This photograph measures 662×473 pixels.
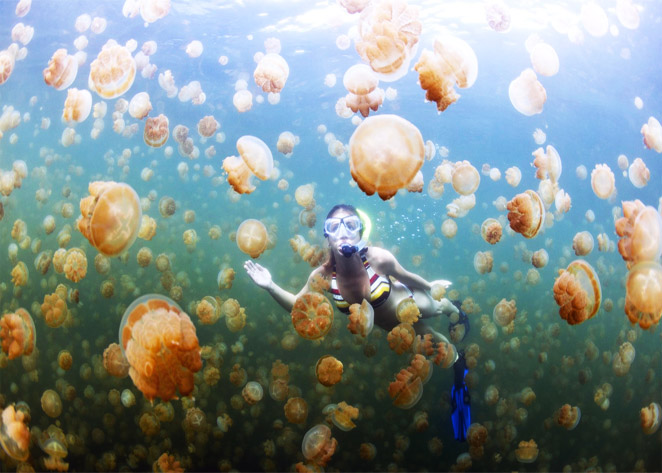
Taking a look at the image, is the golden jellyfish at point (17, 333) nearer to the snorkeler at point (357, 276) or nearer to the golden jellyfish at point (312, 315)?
the snorkeler at point (357, 276)

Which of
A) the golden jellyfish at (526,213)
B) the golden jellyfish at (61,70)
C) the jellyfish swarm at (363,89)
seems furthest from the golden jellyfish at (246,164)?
the golden jellyfish at (526,213)

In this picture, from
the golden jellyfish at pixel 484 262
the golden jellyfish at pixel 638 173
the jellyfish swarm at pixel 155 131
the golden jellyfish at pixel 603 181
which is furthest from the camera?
the golden jellyfish at pixel 484 262

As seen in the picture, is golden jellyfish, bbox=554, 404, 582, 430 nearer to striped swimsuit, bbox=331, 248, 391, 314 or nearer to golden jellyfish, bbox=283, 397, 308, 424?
striped swimsuit, bbox=331, 248, 391, 314

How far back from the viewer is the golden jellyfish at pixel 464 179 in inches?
148

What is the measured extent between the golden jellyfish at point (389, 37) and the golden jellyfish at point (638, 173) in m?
2.59

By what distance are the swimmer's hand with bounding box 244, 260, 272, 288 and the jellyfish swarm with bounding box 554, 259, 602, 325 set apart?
2.11m

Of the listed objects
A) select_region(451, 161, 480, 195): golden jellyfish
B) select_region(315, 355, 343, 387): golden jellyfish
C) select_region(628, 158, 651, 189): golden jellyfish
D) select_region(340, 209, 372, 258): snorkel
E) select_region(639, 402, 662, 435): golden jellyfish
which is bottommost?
select_region(639, 402, 662, 435): golden jellyfish

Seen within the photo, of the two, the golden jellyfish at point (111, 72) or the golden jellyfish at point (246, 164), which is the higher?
the golden jellyfish at point (111, 72)

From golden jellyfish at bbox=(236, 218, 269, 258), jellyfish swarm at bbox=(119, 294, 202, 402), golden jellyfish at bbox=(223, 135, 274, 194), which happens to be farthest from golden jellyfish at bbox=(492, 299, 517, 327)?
jellyfish swarm at bbox=(119, 294, 202, 402)

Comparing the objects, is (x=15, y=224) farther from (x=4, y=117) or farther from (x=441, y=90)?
(x=441, y=90)

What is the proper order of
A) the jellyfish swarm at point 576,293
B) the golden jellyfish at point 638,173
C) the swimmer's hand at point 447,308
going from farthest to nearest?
the golden jellyfish at point 638,173 < the swimmer's hand at point 447,308 < the jellyfish swarm at point 576,293

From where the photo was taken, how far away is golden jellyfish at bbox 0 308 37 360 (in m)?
3.38

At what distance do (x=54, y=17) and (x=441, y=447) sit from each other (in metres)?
5.41

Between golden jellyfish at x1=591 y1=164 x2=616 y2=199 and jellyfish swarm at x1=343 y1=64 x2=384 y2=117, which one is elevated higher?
jellyfish swarm at x1=343 y1=64 x2=384 y2=117
